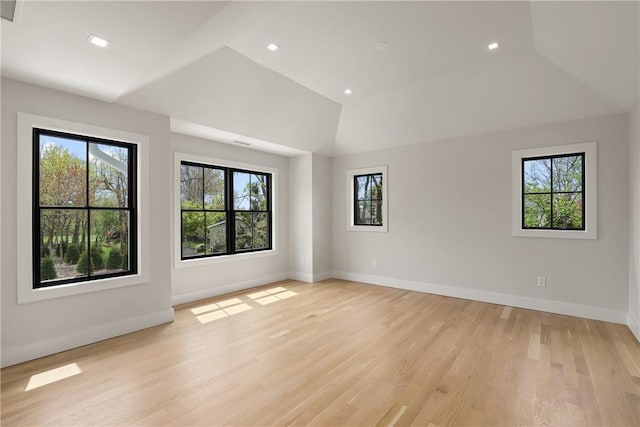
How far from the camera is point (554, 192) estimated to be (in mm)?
4199

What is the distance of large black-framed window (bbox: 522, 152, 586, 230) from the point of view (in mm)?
4043

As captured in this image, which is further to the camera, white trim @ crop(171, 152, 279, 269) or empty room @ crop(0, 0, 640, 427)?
white trim @ crop(171, 152, 279, 269)

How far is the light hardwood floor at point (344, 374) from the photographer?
2.05 metres

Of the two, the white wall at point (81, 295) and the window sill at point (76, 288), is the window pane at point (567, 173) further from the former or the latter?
the window sill at point (76, 288)

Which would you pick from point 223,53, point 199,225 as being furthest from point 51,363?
point 223,53

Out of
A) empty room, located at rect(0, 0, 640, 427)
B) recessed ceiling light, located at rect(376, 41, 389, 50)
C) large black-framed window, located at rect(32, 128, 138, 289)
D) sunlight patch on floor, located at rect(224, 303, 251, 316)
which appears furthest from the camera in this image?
sunlight patch on floor, located at rect(224, 303, 251, 316)

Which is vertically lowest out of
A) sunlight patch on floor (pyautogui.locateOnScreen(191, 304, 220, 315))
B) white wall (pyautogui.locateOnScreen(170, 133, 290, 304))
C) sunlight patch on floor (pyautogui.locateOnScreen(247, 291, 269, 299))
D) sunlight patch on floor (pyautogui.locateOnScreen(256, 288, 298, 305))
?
sunlight patch on floor (pyautogui.locateOnScreen(256, 288, 298, 305))

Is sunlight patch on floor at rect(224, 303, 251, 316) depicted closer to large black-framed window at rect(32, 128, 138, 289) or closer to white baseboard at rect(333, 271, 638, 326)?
large black-framed window at rect(32, 128, 138, 289)

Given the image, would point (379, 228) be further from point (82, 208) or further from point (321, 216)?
point (82, 208)

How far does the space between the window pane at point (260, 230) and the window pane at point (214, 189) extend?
2.67 ft

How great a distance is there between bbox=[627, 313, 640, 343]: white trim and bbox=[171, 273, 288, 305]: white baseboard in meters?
5.02

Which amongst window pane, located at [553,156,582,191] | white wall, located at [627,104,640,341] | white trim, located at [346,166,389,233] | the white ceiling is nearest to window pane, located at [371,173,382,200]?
white trim, located at [346,166,389,233]

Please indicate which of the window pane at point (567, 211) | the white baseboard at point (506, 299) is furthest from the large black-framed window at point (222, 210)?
the window pane at point (567, 211)

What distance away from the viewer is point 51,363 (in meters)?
2.75
